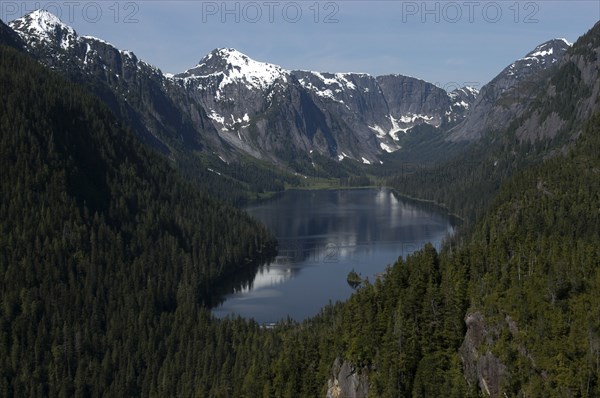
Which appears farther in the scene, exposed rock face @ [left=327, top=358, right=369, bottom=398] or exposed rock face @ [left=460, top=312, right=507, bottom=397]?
exposed rock face @ [left=327, top=358, right=369, bottom=398]

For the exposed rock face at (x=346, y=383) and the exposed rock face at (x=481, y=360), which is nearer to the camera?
the exposed rock face at (x=481, y=360)

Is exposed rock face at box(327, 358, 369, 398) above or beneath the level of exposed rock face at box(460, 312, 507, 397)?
beneath

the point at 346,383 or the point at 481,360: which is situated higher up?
the point at 481,360

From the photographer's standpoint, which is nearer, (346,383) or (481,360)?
(481,360)

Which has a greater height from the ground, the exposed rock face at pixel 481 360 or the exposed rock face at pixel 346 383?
the exposed rock face at pixel 481 360
